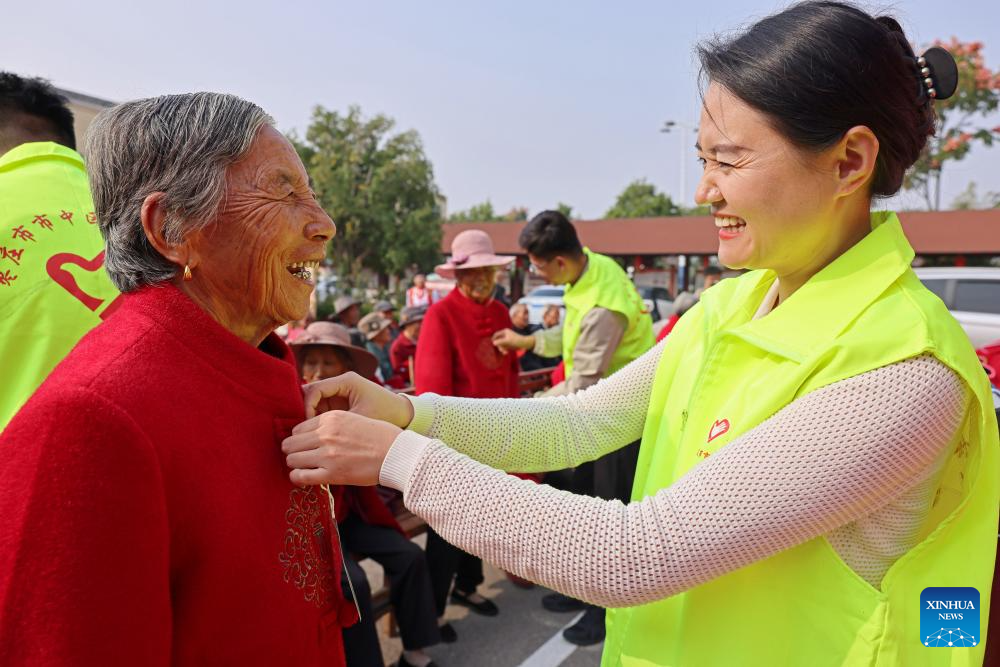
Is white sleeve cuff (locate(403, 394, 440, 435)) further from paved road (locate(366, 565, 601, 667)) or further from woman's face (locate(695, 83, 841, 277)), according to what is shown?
paved road (locate(366, 565, 601, 667))

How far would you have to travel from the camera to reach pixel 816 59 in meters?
1.21

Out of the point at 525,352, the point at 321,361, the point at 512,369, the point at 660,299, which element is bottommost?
the point at 660,299

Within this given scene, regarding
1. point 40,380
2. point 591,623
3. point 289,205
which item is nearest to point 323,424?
point 289,205

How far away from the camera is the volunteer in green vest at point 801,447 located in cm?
111

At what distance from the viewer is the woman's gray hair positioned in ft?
3.82

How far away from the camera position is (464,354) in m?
3.79

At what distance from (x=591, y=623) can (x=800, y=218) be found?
2869mm

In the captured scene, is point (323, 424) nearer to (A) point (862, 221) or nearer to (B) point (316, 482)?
(B) point (316, 482)

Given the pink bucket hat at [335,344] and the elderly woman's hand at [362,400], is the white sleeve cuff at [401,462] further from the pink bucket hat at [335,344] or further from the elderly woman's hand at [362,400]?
the pink bucket hat at [335,344]

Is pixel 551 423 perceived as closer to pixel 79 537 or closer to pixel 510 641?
pixel 79 537

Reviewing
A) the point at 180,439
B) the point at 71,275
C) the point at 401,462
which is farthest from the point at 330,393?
the point at 71,275

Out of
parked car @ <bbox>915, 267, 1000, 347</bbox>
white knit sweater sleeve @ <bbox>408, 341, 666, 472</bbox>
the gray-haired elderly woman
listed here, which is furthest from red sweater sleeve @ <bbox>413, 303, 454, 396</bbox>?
parked car @ <bbox>915, 267, 1000, 347</bbox>

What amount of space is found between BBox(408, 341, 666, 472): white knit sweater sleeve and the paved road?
197 cm

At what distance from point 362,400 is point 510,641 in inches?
96.1
